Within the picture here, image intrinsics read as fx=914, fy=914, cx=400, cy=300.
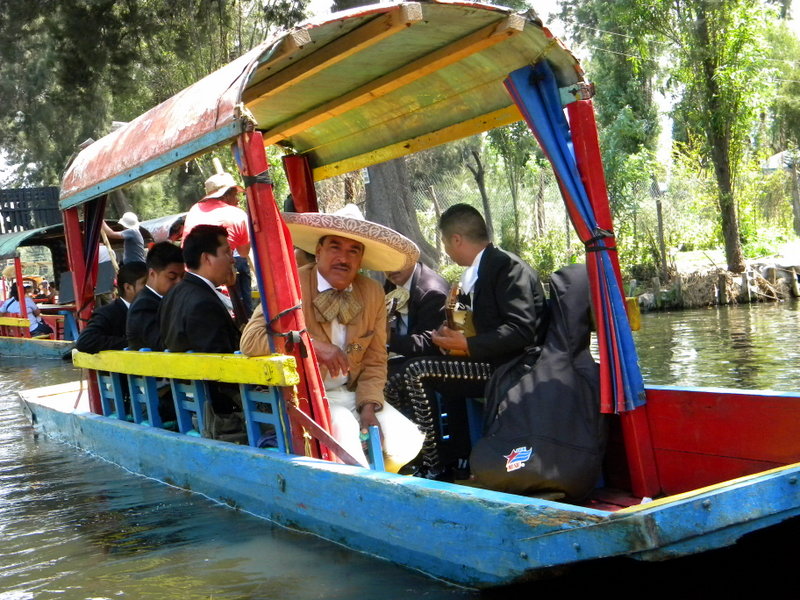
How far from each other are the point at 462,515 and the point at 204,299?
2283 mm

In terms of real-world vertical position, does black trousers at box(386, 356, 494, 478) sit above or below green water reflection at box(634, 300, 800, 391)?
above

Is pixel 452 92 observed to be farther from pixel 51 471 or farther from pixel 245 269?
pixel 51 471

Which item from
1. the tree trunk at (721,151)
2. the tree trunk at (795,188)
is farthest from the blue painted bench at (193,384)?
the tree trunk at (795,188)

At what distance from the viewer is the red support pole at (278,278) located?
4172 mm

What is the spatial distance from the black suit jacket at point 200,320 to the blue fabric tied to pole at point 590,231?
78.3 inches

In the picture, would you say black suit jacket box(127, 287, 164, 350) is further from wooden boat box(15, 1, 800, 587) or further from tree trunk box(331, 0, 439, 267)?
tree trunk box(331, 0, 439, 267)

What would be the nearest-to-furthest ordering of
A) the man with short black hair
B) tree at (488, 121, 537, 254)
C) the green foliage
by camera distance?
the man with short black hair → the green foliage → tree at (488, 121, 537, 254)

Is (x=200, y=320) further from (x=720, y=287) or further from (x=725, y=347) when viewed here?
(x=720, y=287)

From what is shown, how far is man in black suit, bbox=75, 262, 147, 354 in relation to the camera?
22.0 feet

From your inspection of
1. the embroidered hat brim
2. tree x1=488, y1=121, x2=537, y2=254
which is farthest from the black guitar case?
tree x1=488, y1=121, x2=537, y2=254

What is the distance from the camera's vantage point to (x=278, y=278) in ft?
13.8

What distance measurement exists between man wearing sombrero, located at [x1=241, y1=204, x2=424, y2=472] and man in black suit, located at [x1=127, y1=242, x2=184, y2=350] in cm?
142

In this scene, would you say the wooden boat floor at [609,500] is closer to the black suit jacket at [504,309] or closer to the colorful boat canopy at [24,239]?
the black suit jacket at [504,309]

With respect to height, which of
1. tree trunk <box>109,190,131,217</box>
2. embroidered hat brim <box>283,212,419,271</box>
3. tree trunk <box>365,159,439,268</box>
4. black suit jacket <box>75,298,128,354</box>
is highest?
tree trunk <box>109,190,131,217</box>
